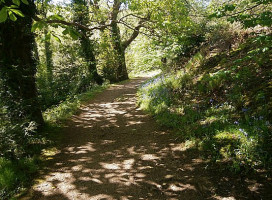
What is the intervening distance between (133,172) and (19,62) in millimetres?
4448

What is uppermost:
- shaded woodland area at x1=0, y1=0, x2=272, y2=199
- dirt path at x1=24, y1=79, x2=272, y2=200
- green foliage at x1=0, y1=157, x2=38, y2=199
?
shaded woodland area at x1=0, y1=0, x2=272, y2=199

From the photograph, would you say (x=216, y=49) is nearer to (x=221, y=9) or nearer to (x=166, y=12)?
(x=166, y=12)

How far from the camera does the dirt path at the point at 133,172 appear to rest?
3604 mm

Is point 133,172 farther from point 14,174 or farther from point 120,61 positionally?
point 120,61

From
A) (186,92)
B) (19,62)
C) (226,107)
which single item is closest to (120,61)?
(186,92)

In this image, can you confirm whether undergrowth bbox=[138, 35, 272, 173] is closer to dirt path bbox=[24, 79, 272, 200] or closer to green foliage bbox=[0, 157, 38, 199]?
dirt path bbox=[24, 79, 272, 200]

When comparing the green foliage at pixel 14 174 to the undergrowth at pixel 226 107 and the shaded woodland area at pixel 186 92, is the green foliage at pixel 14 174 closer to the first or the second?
the shaded woodland area at pixel 186 92

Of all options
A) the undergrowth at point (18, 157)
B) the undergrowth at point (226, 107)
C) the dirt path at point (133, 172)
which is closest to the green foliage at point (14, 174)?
the undergrowth at point (18, 157)

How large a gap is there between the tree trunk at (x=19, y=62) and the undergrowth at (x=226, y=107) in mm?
4106

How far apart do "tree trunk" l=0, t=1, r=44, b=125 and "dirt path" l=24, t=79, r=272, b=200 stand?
5.28 feet

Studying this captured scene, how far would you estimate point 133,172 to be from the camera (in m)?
4.41

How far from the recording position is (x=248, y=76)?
605 cm

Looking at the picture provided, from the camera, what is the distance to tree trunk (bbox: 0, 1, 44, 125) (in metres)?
5.76

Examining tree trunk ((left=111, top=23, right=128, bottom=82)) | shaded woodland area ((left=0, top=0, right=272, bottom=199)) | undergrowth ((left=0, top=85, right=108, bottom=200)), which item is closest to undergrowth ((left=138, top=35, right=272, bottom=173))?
shaded woodland area ((left=0, top=0, right=272, bottom=199))
